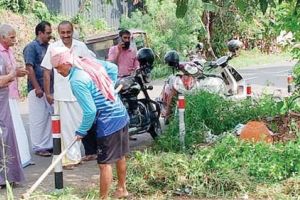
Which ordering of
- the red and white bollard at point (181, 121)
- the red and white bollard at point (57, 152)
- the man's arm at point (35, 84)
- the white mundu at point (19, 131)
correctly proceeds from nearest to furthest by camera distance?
the red and white bollard at point (57, 152), the white mundu at point (19, 131), the red and white bollard at point (181, 121), the man's arm at point (35, 84)

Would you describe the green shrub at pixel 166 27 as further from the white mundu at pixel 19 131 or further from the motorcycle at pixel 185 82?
the white mundu at pixel 19 131

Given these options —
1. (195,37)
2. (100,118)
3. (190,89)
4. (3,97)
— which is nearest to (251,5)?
(100,118)

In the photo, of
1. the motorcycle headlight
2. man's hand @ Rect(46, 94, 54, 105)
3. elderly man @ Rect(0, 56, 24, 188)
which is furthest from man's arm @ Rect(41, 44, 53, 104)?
the motorcycle headlight

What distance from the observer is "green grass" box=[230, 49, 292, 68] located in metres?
25.3

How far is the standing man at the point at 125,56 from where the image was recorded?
9617 mm

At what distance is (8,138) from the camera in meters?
6.92

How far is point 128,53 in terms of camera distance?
31.8ft

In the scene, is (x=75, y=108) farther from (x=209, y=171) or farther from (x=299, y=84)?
(x=299, y=84)

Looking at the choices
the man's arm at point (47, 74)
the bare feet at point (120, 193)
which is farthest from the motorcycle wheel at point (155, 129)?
the bare feet at point (120, 193)

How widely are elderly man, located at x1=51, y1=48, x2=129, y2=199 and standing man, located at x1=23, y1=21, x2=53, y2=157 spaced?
251 centimetres

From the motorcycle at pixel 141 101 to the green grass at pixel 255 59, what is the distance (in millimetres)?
15530

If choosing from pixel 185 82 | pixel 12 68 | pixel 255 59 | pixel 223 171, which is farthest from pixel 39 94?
pixel 255 59

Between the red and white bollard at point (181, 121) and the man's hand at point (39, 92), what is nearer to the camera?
the red and white bollard at point (181, 121)

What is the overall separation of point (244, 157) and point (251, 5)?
1.76 meters
